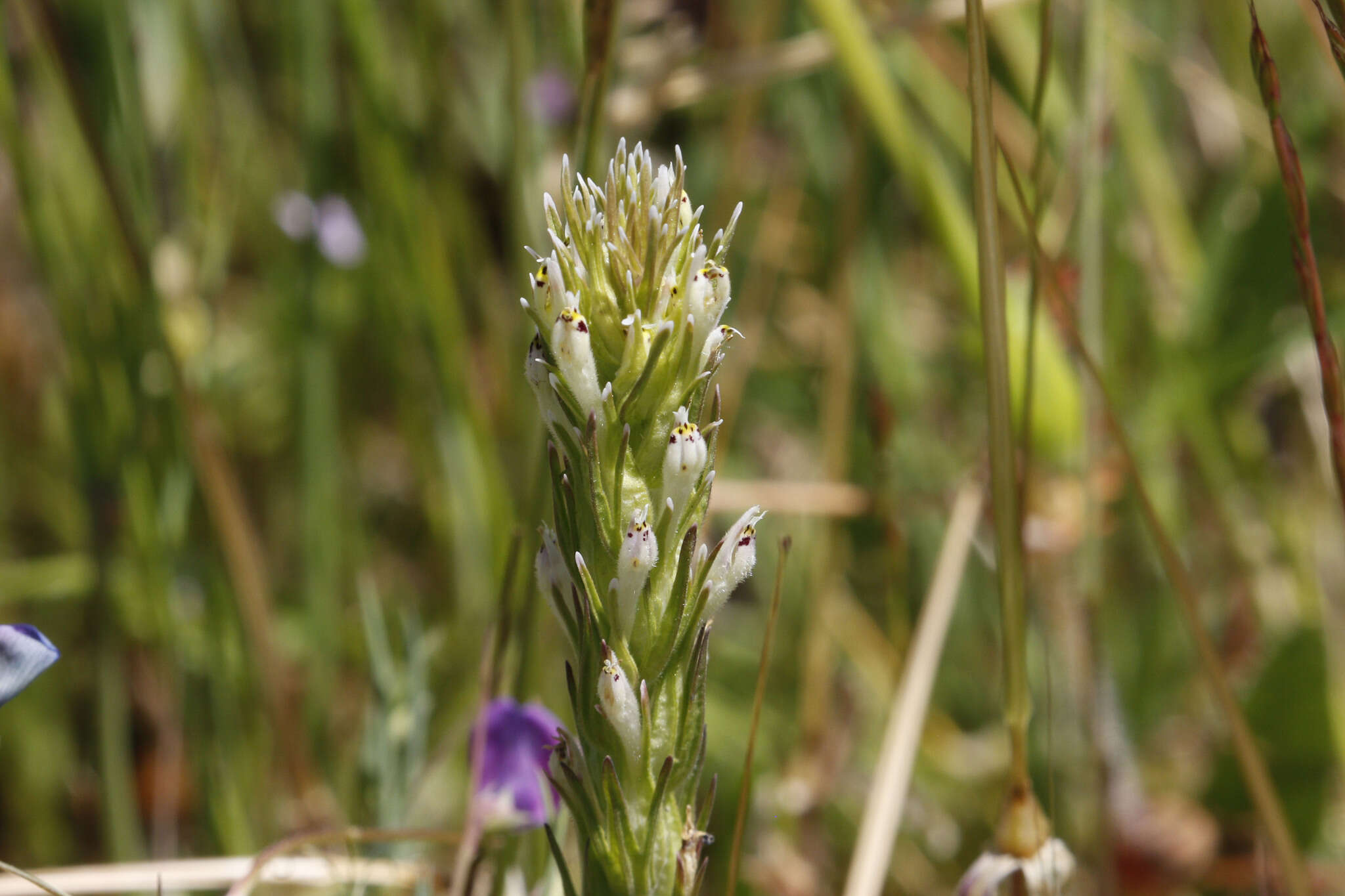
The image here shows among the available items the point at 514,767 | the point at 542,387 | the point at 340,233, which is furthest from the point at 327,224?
the point at 542,387

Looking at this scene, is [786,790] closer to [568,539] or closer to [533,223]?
[533,223]

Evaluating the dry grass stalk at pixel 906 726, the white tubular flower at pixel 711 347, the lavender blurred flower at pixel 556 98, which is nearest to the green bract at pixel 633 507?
the white tubular flower at pixel 711 347

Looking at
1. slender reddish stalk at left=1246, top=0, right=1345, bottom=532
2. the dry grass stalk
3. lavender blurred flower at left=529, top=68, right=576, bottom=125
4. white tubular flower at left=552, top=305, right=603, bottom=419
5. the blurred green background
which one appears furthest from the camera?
lavender blurred flower at left=529, top=68, right=576, bottom=125

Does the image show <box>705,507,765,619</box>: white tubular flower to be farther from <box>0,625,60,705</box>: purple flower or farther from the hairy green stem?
<box>0,625,60,705</box>: purple flower

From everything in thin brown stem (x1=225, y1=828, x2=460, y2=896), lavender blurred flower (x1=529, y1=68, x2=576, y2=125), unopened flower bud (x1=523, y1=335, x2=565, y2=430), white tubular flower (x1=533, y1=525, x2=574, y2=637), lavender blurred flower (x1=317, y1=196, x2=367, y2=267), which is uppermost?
lavender blurred flower (x1=529, y1=68, x2=576, y2=125)

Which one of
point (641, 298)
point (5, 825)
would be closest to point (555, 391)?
point (641, 298)

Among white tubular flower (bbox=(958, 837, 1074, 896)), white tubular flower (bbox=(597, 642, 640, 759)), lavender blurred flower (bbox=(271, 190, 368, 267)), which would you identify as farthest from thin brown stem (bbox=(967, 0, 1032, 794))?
lavender blurred flower (bbox=(271, 190, 368, 267))

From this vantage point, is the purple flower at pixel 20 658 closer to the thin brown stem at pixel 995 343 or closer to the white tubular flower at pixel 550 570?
the white tubular flower at pixel 550 570

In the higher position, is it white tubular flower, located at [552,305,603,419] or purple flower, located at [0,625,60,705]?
white tubular flower, located at [552,305,603,419]
